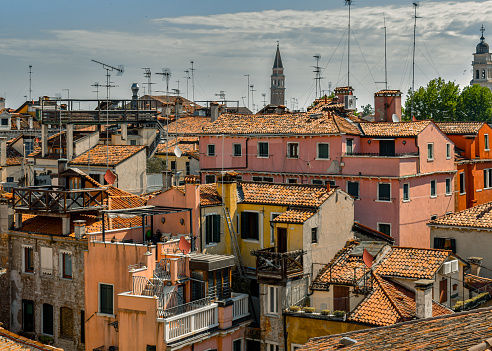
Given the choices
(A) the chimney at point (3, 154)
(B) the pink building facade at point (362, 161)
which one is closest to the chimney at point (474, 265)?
(B) the pink building facade at point (362, 161)

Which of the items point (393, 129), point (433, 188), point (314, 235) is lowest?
point (314, 235)

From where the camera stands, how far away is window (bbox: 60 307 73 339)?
31470mm

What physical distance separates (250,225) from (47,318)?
370 inches

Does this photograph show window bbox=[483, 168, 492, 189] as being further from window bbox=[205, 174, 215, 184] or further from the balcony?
the balcony

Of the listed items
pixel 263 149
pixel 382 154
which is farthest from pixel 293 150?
pixel 382 154

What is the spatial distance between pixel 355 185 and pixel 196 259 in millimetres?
15867

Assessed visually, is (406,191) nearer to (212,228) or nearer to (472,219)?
(472,219)

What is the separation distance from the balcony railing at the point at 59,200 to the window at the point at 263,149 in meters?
15.0

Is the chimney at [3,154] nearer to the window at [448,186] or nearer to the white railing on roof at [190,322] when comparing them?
the window at [448,186]

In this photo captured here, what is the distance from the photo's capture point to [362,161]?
42312 mm

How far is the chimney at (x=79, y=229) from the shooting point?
101ft

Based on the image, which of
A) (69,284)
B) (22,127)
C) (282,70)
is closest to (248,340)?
(69,284)

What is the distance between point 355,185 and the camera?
1676 inches

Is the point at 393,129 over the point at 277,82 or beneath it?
beneath
